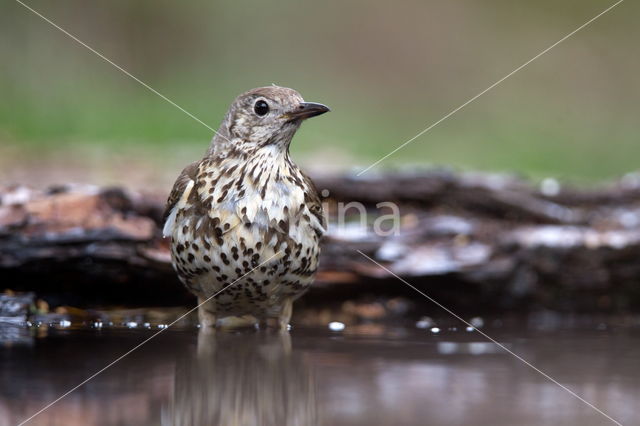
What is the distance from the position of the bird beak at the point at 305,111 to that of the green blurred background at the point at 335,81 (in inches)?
158

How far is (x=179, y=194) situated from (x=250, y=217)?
0.50m

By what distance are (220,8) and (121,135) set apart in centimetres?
606

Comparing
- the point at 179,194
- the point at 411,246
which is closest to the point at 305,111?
the point at 179,194

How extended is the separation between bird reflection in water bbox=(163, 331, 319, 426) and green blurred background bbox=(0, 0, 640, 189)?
16.3 ft

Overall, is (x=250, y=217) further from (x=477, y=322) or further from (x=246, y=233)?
(x=477, y=322)

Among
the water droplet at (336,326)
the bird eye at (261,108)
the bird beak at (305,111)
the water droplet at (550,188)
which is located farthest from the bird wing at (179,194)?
the water droplet at (550,188)

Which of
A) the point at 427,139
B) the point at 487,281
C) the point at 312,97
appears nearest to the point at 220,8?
the point at 312,97

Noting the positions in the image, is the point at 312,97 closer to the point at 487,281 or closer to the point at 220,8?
the point at 220,8

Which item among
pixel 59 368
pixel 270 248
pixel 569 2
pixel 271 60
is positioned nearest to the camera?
pixel 59 368

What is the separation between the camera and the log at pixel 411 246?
4.49 m

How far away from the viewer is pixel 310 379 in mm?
2793

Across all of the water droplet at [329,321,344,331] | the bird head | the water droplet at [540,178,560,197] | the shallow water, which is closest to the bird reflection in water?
the shallow water

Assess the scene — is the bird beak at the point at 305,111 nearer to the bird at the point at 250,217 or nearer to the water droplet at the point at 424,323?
the bird at the point at 250,217

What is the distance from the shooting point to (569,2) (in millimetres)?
17984
